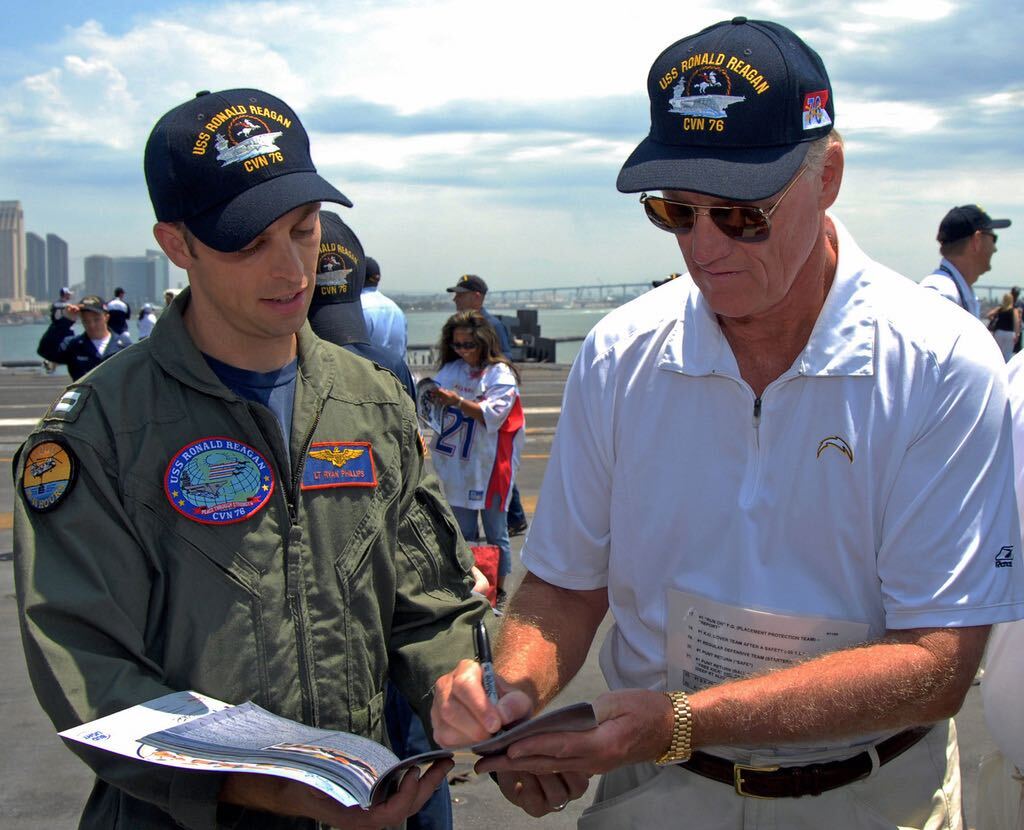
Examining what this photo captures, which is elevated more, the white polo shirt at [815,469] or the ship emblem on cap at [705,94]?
the ship emblem on cap at [705,94]

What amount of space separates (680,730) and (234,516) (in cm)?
97

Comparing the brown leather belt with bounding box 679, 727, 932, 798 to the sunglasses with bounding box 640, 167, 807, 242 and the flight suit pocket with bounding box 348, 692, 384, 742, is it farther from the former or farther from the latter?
the sunglasses with bounding box 640, 167, 807, 242

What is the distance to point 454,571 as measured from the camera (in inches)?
101

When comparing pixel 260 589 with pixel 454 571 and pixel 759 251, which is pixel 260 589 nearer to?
pixel 454 571

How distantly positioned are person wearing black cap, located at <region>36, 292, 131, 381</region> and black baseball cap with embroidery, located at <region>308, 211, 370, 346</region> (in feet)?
24.9

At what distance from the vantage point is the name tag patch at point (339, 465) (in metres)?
2.29

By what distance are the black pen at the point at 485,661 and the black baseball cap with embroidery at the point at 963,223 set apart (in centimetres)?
652

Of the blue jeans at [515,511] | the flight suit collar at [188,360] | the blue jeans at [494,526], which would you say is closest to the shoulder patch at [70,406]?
the flight suit collar at [188,360]

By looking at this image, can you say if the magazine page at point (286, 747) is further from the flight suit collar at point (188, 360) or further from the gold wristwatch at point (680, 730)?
the flight suit collar at point (188, 360)

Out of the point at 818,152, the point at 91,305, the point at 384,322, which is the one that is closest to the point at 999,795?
the point at 818,152

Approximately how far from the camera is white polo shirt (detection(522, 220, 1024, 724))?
205cm

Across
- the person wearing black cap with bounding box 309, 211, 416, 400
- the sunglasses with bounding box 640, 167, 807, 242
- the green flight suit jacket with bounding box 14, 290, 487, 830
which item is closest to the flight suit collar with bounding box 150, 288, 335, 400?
the green flight suit jacket with bounding box 14, 290, 487, 830

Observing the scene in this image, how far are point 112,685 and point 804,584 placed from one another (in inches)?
52.4

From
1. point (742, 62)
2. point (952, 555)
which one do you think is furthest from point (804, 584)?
point (742, 62)
